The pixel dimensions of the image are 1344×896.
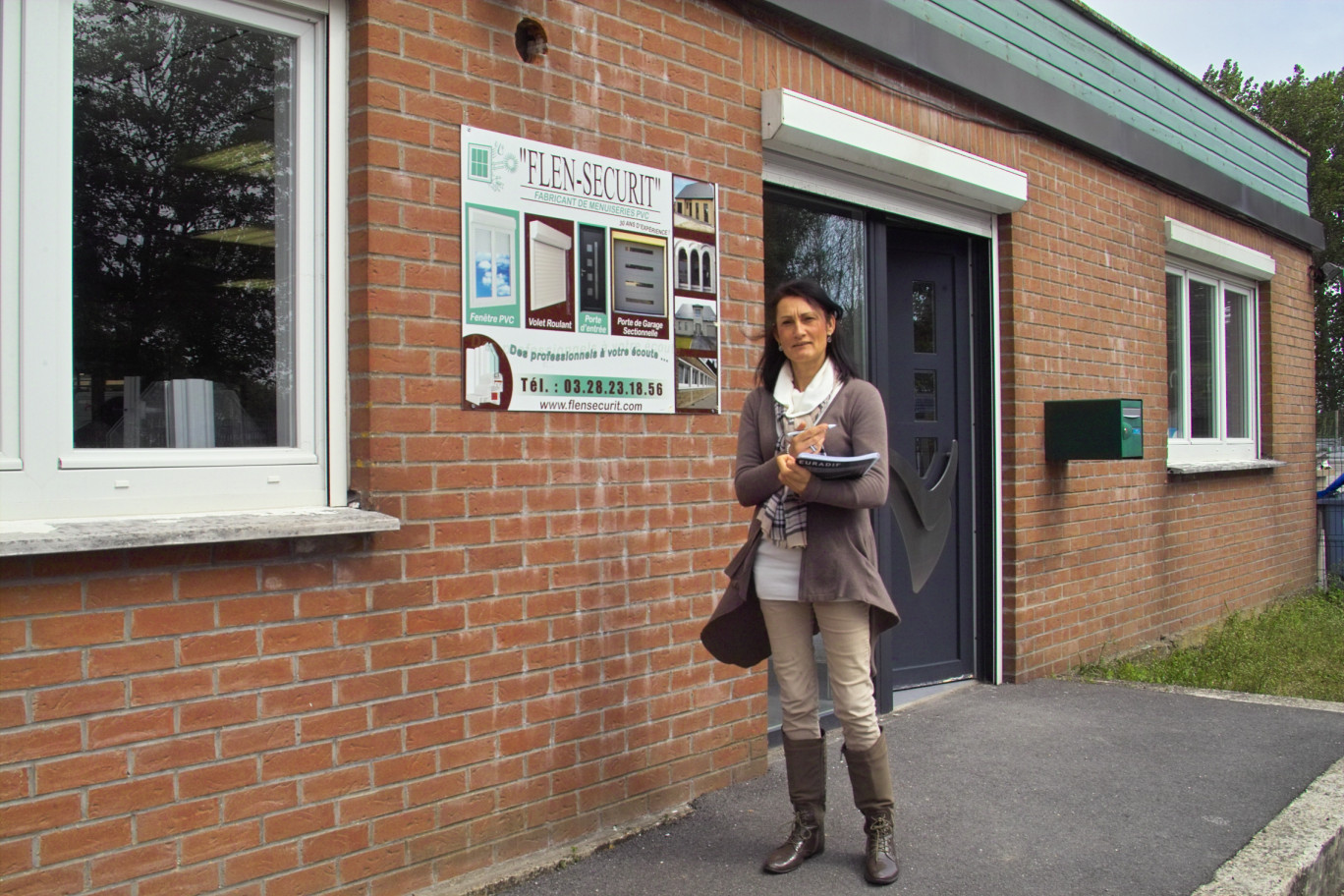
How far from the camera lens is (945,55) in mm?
5641

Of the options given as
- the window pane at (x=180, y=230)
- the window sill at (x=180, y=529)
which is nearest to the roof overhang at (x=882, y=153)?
the window pane at (x=180, y=230)

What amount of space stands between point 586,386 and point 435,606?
0.91 meters

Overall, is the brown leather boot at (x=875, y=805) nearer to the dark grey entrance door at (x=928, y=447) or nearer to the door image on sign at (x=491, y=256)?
the door image on sign at (x=491, y=256)

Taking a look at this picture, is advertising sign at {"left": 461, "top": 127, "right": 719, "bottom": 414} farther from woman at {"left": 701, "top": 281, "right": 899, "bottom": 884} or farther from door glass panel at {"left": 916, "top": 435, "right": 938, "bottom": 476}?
door glass panel at {"left": 916, "top": 435, "right": 938, "bottom": 476}

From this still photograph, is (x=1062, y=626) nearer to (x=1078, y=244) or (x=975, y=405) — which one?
(x=975, y=405)

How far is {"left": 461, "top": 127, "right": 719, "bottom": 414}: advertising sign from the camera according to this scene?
345 centimetres

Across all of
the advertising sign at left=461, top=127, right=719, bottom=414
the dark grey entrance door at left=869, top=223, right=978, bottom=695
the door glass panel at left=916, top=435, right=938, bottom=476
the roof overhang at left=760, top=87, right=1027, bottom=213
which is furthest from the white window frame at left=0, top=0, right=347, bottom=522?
the door glass panel at left=916, top=435, right=938, bottom=476

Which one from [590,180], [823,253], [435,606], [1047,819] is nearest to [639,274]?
[590,180]

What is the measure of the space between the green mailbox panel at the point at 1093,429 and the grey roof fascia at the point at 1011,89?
1670mm

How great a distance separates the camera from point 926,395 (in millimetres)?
6066

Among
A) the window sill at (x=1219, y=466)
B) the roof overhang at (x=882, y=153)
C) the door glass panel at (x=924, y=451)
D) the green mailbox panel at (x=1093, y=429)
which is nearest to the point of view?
the roof overhang at (x=882, y=153)

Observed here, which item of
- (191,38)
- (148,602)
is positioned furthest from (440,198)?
(148,602)

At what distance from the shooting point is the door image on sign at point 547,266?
11.7 feet

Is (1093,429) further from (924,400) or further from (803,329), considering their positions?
(803,329)
